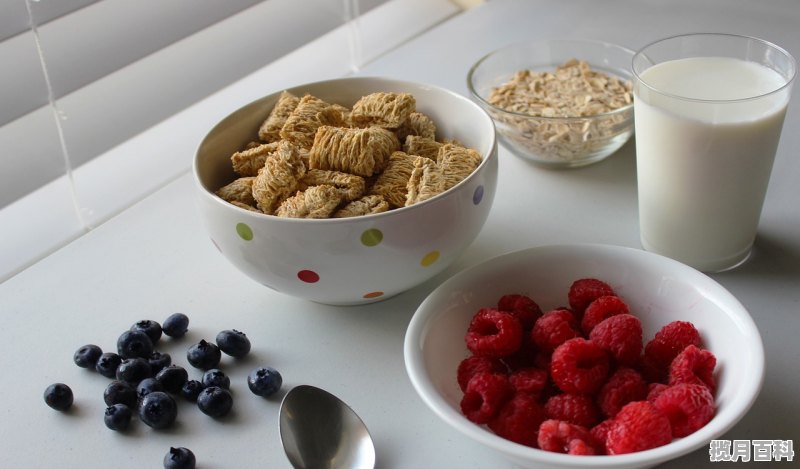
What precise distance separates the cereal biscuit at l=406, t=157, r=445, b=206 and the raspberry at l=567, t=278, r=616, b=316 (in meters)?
0.16

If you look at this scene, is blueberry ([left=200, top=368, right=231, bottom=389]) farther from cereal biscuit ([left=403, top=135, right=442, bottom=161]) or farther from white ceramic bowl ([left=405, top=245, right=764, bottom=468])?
cereal biscuit ([left=403, top=135, right=442, bottom=161])

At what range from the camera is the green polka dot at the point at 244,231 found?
2.55 ft

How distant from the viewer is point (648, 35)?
1446mm

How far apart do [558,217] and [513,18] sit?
Result: 67cm

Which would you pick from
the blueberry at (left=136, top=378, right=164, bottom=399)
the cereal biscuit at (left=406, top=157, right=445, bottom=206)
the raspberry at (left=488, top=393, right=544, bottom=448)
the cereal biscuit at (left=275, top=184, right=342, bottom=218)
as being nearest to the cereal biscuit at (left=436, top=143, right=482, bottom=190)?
the cereal biscuit at (left=406, top=157, right=445, bottom=206)

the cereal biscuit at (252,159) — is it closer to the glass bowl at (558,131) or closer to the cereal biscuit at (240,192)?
the cereal biscuit at (240,192)

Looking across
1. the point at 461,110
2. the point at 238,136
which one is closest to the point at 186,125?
the point at 238,136

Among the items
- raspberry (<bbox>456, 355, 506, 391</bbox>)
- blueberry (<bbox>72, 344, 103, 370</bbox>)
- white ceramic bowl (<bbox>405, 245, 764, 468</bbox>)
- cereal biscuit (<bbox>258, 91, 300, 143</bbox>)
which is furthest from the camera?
cereal biscuit (<bbox>258, 91, 300, 143</bbox>)

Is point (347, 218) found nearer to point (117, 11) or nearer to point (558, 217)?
point (558, 217)

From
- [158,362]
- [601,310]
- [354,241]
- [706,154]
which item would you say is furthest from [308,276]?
[706,154]

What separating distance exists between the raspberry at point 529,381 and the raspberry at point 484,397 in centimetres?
1

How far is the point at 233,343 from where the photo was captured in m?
0.81

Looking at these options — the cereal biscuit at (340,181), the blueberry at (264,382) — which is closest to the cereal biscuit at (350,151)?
the cereal biscuit at (340,181)

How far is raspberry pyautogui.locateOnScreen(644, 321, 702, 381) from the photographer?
72 cm
